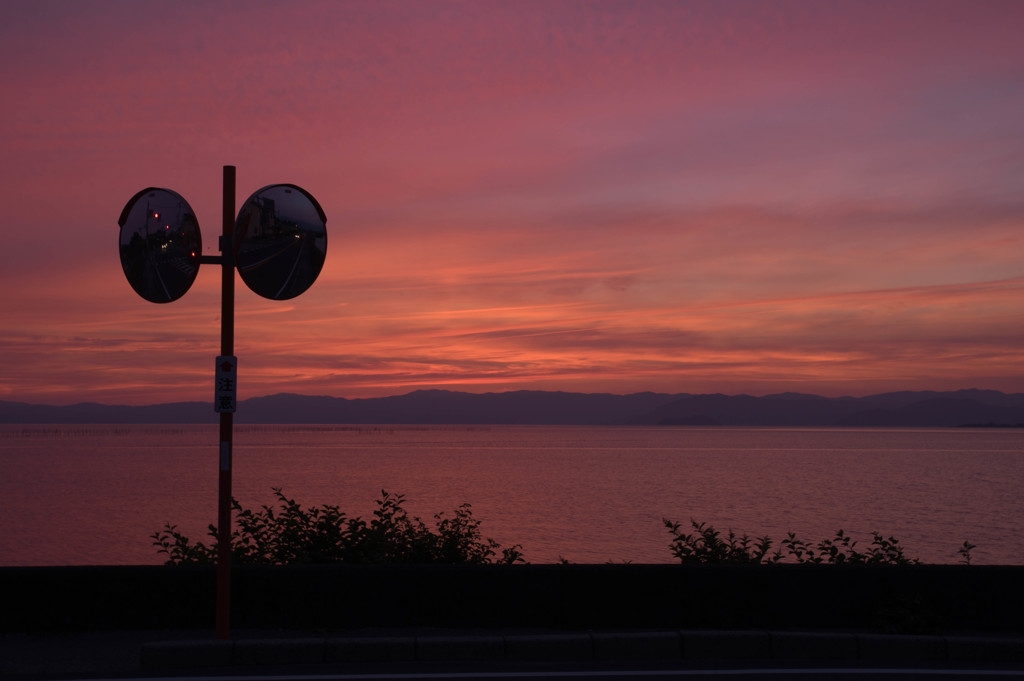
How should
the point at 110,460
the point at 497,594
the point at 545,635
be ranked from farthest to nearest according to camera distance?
the point at 110,460 < the point at 497,594 < the point at 545,635

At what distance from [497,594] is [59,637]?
4.49 metres

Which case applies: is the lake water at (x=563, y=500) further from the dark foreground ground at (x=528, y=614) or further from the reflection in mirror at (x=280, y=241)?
the reflection in mirror at (x=280, y=241)

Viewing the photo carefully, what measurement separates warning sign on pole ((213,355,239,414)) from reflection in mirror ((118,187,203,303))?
0.81 m

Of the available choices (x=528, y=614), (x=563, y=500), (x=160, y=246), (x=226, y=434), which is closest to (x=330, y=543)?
(x=528, y=614)

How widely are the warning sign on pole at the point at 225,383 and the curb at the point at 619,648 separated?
2238mm

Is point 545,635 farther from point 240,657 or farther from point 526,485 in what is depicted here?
point 526,485

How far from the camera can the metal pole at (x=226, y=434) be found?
8.54 m

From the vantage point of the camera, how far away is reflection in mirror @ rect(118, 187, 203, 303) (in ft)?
28.8

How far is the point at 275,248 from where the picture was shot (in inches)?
350

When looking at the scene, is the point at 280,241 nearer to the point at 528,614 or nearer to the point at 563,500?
the point at 528,614

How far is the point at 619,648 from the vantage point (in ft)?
28.7

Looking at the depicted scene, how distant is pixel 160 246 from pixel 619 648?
5.95 meters

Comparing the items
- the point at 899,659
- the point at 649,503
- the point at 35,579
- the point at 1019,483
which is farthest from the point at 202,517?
the point at 1019,483

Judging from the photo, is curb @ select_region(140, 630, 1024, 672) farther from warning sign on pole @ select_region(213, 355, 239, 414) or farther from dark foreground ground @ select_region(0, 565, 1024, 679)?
warning sign on pole @ select_region(213, 355, 239, 414)
